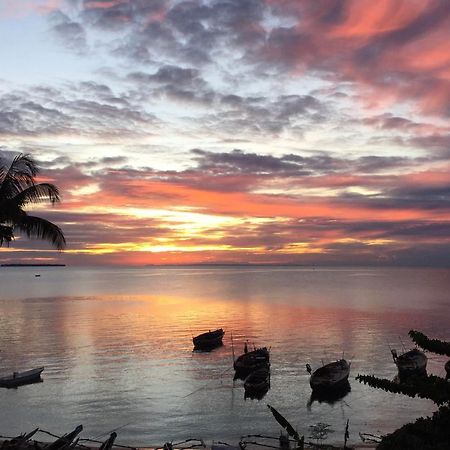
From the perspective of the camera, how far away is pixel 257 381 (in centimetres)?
5234

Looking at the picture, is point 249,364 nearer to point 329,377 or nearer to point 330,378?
point 329,377

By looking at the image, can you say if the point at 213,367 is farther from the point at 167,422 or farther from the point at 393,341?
the point at 393,341

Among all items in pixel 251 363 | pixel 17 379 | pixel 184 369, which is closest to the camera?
pixel 17 379

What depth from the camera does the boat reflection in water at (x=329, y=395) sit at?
49.1 meters

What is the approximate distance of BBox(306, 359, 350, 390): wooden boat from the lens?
5091 cm

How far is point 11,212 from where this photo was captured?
2873cm

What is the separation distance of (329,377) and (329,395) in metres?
1.85

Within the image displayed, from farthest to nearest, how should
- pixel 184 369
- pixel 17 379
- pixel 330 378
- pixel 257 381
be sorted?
pixel 184 369 → pixel 17 379 → pixel 257 381 → pixel 330 378

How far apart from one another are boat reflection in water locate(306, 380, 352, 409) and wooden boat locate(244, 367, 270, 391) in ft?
17.6

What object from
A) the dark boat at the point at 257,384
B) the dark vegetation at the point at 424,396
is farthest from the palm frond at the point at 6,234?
the dark boat at the point at 257,384

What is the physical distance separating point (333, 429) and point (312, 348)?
121 ft

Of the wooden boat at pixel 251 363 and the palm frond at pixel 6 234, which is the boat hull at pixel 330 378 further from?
the palm frond at pixel 6 234

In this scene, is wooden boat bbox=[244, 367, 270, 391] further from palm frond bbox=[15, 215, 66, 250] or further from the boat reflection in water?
palm frond bbox=[15, 215, 66, 250]

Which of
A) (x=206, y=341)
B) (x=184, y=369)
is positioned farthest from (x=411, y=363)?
(x=206, y=341)
